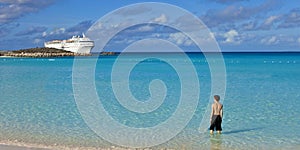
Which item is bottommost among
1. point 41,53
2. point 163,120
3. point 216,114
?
point 163,120

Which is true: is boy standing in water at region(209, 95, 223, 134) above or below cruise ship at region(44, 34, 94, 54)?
below

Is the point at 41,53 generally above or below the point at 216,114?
above

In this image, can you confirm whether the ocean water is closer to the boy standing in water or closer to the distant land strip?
the boy standing in water

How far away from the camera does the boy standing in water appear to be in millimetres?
12852

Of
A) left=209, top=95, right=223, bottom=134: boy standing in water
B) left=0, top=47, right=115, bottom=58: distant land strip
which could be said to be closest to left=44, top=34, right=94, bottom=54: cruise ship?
left=0, top=47, right=115, bottom=58: distant land strip

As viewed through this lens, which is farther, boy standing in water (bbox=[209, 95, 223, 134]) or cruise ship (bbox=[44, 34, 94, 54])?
cruise ship (bbox=[44, 34, 94, 54])

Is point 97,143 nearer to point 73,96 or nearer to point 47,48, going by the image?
point 73,96

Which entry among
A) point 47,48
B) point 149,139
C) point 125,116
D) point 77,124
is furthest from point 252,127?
point 47,48

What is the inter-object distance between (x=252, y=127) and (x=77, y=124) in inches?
263

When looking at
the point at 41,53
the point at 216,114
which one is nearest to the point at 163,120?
the point at 216,114

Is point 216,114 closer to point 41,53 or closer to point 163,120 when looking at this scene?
point 163,120

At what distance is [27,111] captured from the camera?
1903 centimetres

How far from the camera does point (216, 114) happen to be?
13.0m

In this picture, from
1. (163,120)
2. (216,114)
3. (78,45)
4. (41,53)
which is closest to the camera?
(216,114)
